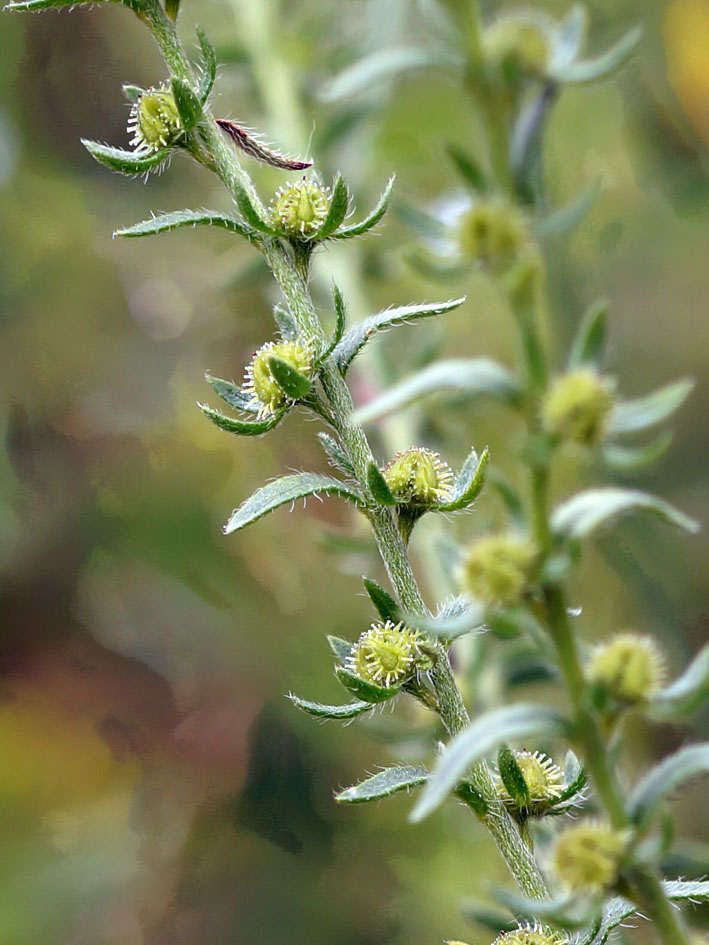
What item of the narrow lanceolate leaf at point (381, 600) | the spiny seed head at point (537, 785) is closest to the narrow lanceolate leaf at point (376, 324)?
the narrow lanceolate leaf at point (381, 600)

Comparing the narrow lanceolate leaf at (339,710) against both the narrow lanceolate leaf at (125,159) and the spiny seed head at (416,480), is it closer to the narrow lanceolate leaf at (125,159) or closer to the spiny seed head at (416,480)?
the spiny seed head at (416,480)

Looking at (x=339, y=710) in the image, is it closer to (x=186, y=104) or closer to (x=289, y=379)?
(x=289, y=379)

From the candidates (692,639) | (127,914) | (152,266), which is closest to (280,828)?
(127,914)

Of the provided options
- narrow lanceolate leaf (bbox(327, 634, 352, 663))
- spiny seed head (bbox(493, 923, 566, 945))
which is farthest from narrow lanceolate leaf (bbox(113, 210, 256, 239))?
spiny seed head (bbox(493, 923, 566, 945))

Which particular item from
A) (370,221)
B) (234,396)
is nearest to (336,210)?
(370,221)

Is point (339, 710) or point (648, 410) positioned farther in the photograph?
point (339, 710)

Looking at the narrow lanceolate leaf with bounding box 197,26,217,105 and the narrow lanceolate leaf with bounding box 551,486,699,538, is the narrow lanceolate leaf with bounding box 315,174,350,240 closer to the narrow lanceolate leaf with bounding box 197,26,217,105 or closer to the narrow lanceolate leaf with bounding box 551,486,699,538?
the narrow lanceolate leaf with bounding box 197,26,217,105

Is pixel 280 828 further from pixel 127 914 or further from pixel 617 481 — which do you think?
pixel 617 481
